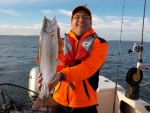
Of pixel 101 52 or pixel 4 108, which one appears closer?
pixel 101 52

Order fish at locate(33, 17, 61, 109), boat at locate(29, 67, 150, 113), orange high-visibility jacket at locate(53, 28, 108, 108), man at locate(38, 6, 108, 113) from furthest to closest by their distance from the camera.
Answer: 1. boat at locate(29, 67, 150, 113)
2. man at locate(38, 6, 108, 113)
3. orange high-visibility jacket at locate(53, 28, 108, 108)
4. fish at locate(33, 17, 61, 109)

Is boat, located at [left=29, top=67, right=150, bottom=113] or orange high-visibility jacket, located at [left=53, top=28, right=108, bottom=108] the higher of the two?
orange high-visibility jacket, located at [left=53, top=28, right=108, bottom=108]

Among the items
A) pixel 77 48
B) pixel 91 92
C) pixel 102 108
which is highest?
pixel 77 48

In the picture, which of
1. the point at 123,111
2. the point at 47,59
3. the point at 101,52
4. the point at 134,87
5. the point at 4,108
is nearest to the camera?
the point at 47,59

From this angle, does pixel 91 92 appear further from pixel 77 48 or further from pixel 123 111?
pixel 123 111

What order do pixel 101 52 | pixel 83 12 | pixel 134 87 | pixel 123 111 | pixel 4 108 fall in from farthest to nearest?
pixel 123 111, pixel 134 87, pixel 4 108, pixel 83 12, pixel 101 52

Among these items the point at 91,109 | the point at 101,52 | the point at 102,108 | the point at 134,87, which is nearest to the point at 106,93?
the point at 102,108

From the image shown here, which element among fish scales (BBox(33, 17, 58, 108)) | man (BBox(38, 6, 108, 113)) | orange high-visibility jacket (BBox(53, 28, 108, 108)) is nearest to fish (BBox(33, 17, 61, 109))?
fish scales (BBox(33, 17, 58, 108))

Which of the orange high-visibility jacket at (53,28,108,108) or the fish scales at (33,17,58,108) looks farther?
the orange high-visibility jacket at (53,28,108,108)

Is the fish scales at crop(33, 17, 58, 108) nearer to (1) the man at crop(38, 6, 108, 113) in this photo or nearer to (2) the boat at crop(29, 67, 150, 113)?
(1) the man at crop(38, 6, 108, 113)

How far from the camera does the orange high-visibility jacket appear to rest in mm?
3248

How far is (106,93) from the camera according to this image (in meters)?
5.89

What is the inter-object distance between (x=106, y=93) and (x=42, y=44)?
3.31 meters

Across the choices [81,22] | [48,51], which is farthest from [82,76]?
[81,22]
